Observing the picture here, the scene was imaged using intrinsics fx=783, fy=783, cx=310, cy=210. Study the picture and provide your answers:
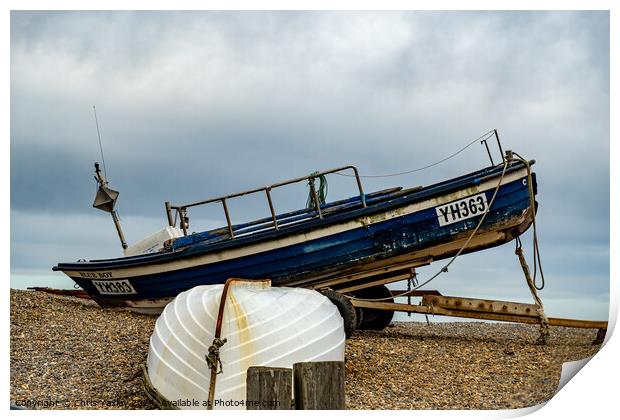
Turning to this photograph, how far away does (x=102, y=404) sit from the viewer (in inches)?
313

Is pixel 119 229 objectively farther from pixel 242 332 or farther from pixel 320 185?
pixel 242 332

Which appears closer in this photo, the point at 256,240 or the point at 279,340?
the point at 279,340

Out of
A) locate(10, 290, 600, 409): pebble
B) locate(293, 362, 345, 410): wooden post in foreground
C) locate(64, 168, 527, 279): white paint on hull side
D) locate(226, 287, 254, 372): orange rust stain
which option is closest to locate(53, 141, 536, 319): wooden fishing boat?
locate(64, 168, 527, 279): white paint on hull side

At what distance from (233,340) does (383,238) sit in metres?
4.16

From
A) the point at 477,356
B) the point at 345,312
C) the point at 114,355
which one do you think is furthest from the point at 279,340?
the point at 477,356

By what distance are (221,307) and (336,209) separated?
4341 mm

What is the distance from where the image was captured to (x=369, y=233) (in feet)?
36.0

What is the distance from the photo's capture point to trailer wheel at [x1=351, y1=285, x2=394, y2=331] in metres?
11.8

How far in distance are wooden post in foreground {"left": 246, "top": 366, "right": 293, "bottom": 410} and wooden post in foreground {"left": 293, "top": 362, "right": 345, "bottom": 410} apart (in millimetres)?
78

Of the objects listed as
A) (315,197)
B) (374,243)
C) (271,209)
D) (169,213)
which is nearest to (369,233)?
(374,243)

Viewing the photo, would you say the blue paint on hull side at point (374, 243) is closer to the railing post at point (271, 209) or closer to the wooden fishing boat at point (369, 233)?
the wooden fishing boat at point (369, 233)

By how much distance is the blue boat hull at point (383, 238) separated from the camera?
35.7 ft

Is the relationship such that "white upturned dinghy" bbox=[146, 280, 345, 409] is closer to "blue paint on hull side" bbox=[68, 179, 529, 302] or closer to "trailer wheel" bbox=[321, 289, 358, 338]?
"trailer wheel" bbox=[321, 289, 358, 338]
